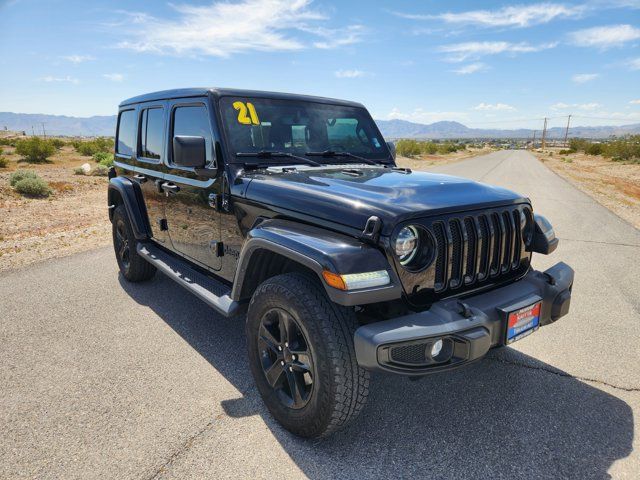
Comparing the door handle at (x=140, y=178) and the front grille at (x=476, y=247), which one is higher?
the door handle at (x=140, y=178)

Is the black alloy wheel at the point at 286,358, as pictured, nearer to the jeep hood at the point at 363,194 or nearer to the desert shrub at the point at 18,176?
the jeep hood at the point at 363,194

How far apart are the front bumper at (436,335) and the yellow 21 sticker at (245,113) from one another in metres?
1.96

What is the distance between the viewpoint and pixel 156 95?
13.8ft

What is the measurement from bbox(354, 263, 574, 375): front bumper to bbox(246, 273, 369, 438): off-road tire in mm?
126

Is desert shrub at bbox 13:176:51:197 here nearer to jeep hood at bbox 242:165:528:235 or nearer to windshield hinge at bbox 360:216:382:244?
jeep hood at bbox 242:165:528:235

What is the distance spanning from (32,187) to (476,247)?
11932mm

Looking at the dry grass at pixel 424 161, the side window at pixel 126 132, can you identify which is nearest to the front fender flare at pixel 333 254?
the side window at pixel 126 132

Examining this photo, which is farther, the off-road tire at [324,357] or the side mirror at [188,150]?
the side mirror at [188,150]

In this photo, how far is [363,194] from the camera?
254cm

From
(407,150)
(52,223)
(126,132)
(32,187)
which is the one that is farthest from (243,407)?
(407,150)

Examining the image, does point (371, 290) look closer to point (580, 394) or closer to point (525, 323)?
point (525, 323)

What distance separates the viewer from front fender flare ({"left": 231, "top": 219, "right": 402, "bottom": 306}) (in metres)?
2.11

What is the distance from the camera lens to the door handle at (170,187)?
12.5ft

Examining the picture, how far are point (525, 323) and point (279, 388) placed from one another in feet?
4.76
